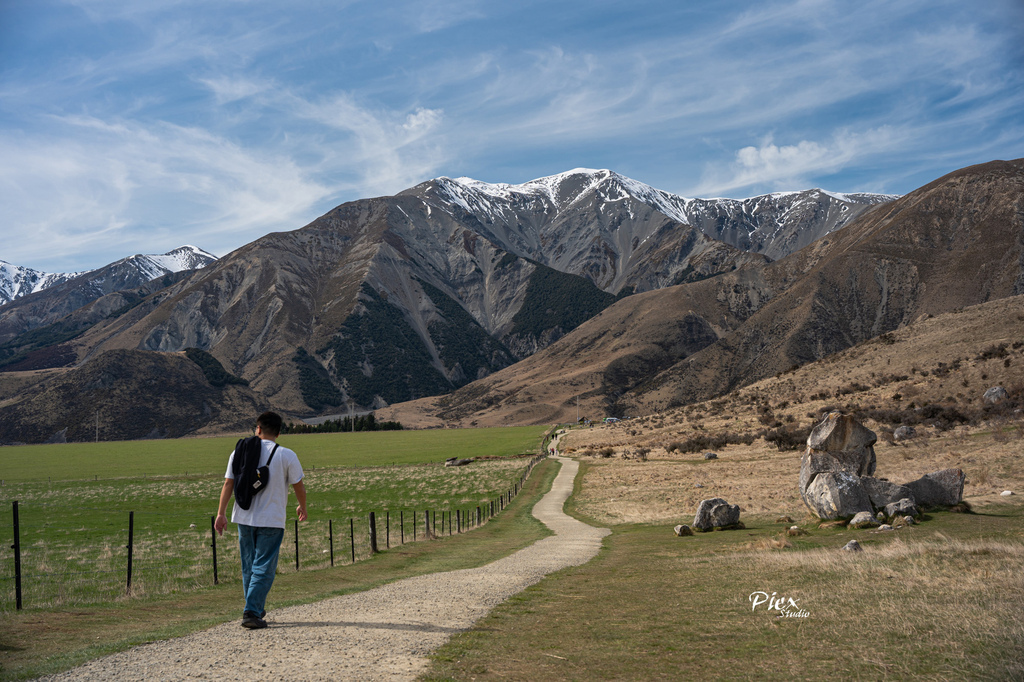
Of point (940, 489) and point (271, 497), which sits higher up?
point (271, 497)

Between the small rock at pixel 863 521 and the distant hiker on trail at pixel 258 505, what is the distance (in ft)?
51.2

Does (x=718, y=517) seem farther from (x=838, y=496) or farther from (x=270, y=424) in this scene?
(x=270, y=424)

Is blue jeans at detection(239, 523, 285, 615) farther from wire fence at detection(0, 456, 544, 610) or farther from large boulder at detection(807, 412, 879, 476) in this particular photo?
large boulder at detection(807, 412, 879, 476)

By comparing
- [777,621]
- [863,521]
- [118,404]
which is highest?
[118,404]

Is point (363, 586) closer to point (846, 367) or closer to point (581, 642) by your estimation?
point (581, 642)

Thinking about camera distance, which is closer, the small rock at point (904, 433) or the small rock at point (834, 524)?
the small rock at point (834, 524)

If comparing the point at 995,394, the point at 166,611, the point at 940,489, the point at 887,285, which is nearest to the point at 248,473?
the point at 166,611

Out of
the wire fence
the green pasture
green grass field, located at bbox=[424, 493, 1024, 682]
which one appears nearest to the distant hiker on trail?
green grass field, located at bbox=[424, 493, 1024, 682]

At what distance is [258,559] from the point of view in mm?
8398

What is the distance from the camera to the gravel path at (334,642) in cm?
628

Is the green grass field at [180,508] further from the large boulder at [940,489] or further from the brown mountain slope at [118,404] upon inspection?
the brown mountain slope at [118,404]

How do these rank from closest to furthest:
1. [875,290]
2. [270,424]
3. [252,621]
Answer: [252,621]
[270,424]
[875,290]

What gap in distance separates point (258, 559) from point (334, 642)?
170cm

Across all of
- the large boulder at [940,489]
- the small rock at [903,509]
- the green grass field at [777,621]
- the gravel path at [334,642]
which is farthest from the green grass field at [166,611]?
the large boulder at [940,489]
